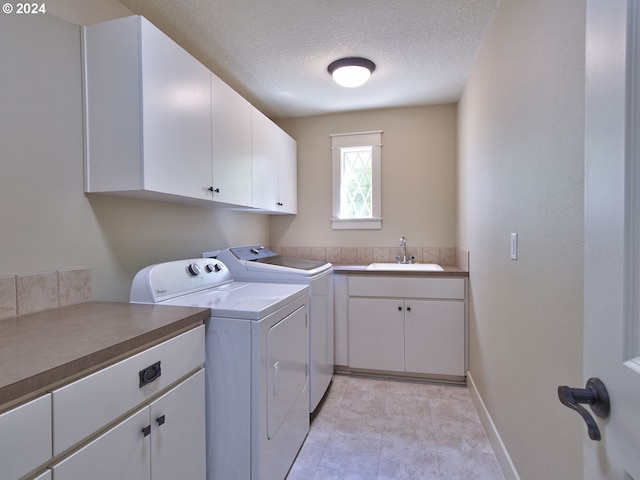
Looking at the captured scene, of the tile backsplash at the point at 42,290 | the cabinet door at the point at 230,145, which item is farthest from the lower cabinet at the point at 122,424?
the cabinet door at the point at 230,145

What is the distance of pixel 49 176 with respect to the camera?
128 cm

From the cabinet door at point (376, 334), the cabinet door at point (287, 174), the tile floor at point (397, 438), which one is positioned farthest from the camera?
the cabinet door at point (287, 174)

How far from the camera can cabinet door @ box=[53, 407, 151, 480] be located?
75 centimetres

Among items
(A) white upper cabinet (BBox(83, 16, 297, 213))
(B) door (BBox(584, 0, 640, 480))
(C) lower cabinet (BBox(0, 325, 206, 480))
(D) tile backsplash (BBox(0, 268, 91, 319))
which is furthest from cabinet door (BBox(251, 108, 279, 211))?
(B) door (BBox(584, 0, 640, 480))

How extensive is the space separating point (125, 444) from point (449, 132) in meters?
3.16

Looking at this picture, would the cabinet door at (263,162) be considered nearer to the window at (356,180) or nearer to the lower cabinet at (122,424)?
the window at (356,180)

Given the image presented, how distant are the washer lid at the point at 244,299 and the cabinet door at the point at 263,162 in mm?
746

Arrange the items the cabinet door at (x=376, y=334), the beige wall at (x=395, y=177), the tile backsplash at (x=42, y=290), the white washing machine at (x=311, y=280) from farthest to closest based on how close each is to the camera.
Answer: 1. the beige wall at (x=395, y=177)
2. the cabinet door at (x=376, y=334)
3. the white washing machine at (x=311, y=280)
4. the tile backsplash at (x=42, y=290)

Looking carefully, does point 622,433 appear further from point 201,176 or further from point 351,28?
point 351,28

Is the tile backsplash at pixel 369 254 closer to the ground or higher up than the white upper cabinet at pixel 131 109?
closer to the ground

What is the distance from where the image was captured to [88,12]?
1.44m

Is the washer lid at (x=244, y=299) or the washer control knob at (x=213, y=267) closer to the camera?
the washer lid at (x=244, y=299)

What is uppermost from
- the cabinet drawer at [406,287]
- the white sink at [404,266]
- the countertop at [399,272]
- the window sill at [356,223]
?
the window sill at [356,223]

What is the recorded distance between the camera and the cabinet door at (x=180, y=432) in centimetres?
102
